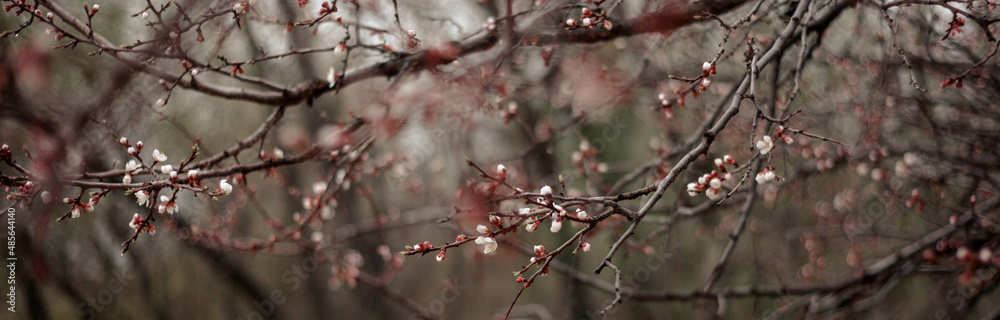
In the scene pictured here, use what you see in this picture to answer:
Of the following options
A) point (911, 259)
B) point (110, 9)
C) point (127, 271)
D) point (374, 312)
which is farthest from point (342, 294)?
point (911, 259)

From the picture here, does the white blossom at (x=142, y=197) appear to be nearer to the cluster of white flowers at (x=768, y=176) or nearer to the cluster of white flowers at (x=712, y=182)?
the cluster of white flowers at (x=712, y=182)

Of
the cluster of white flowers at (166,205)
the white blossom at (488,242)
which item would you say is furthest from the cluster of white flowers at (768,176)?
the cluster of white flowers at (166,205)

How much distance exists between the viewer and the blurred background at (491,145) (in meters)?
2.07

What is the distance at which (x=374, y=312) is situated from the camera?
7.18 meters

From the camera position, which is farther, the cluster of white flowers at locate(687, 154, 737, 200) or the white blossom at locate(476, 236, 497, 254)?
the cluster of white flowers at locate(687, 154, 737, 200)

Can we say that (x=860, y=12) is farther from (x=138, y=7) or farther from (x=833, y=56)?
(x=138, y=7)

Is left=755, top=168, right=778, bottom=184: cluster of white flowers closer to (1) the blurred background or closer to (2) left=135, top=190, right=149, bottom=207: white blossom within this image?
(1) the blurred background

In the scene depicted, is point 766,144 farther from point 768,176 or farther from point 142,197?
point 142,197

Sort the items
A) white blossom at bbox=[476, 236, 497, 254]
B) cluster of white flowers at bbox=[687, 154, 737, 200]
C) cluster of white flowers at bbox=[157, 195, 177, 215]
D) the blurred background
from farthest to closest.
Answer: the blurred background → cluster of white flowers at bbox=[157, 195, 177, 215] → cluster of white flowers at bbox=[687, 154, 737, 200] → white blossom at bbox=[476, 236, 497, 254]

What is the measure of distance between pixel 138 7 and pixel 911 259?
5.09 metres

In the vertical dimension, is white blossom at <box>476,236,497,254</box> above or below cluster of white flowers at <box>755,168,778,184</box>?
above

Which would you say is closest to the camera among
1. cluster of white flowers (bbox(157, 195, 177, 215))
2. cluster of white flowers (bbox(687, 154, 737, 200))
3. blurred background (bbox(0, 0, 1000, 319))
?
cluster of white flowers (bbox(687, 154, 737, 200))

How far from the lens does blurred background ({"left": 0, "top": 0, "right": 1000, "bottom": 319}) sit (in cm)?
207

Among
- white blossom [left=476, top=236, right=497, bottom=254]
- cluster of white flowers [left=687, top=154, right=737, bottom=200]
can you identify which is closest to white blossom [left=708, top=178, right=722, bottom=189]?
cluster of white flowers [left=687, top=154, right=737, bottom=200]
